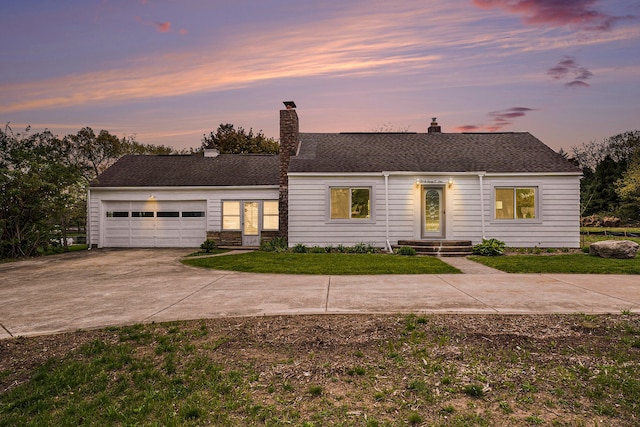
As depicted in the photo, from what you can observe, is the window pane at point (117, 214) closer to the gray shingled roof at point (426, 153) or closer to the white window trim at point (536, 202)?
the gray shingled roof at point (426, 153)

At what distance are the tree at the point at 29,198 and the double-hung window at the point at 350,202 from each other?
38.7 feet

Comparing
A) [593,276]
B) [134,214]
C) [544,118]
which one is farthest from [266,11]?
[544,118]

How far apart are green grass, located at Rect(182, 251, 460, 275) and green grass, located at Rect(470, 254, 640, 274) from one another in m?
1.86

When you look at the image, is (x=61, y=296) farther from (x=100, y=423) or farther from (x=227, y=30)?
(x=227, y=30)

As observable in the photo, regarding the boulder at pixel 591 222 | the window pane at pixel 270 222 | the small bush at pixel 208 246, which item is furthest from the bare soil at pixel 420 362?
the boulder at pixel 591 222

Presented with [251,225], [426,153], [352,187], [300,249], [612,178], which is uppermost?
[612,178]

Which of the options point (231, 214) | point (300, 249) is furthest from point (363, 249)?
point (231, 214)

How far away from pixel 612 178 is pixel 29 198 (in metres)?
51.4

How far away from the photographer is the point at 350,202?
16.0 m

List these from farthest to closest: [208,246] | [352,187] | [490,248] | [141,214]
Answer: [141,214], [208,246], [352,187], [490,248]

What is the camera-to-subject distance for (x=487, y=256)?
547 inches

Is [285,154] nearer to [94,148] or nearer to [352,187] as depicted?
[352,187]

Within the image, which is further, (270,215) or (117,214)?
(117,214)

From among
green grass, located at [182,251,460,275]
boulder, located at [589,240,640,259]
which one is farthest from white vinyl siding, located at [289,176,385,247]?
boulder, located at [589,240,640,259]
